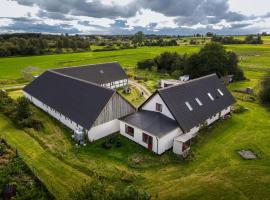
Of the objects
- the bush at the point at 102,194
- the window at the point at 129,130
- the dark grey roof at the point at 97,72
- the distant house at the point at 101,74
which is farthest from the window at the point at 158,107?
the dark grey roof at the point at 97,72

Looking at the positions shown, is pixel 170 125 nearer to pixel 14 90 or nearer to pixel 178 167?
pixel 178 167

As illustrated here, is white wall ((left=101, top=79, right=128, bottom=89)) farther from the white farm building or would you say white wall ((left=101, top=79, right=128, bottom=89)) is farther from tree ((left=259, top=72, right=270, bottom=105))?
tree ((left=259, top=72, right=270, bottom=105))

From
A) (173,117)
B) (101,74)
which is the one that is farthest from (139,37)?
(173,117)

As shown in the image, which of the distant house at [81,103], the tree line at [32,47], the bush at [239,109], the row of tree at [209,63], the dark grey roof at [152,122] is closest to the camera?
the dark grey roof at [152,122]

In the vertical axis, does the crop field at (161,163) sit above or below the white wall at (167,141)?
below

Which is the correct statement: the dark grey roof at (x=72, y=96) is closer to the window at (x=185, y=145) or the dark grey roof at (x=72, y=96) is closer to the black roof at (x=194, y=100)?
the black roof at (x=194, y=100)

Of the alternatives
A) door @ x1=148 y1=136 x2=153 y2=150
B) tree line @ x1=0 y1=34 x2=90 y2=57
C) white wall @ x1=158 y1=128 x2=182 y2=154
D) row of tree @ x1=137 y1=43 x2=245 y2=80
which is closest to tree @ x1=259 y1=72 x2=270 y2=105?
row of tree @ x1=137 y1=43 x2=245 y2=80
